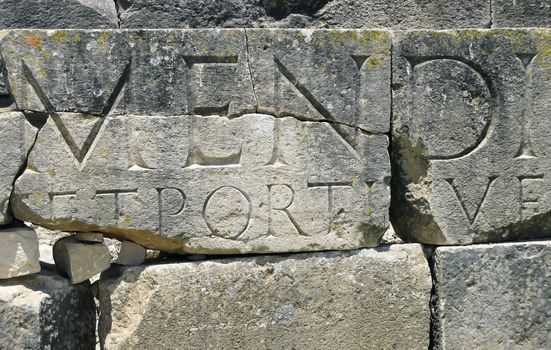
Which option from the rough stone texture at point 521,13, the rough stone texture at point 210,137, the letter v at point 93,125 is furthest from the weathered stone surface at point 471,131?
the letter v at point 93,125

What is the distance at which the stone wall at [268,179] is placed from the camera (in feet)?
9.97

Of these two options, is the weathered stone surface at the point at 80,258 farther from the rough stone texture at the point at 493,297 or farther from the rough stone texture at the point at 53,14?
the rough stone texture at the point at 493,297

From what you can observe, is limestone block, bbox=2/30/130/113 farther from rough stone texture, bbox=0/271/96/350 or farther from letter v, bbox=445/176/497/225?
letter v, bbox=445/176/497/225

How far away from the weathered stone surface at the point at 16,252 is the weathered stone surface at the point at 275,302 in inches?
13.2

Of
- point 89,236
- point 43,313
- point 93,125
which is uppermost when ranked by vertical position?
point 93,125

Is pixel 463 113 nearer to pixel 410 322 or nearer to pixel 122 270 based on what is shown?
pixel 410 322

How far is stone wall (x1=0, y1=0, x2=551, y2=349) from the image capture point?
3039 mm

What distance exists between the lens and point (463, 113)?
3.32 m

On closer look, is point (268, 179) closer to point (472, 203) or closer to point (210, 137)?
point (210, 137)

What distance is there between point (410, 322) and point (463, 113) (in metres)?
0.97

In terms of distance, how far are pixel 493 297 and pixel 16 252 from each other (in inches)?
82.4

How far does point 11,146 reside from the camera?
298 cm

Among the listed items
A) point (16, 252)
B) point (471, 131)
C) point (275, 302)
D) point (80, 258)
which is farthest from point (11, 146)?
point (471, 131)

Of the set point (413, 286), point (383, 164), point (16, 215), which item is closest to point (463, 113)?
point (383, 164)
